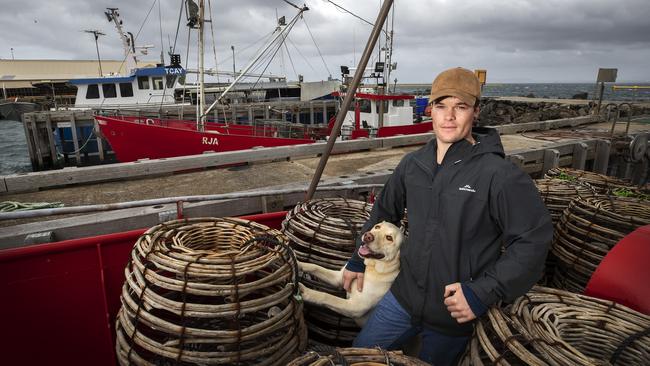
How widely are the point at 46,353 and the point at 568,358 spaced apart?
379cm

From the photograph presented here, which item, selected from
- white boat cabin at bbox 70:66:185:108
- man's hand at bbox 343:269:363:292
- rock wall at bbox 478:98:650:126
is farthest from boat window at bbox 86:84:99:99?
rock wall at bbox 478:98:650:126

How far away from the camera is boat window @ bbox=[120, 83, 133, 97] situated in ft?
79.2

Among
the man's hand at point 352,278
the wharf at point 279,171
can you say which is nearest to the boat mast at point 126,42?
the wharf at point 279,171

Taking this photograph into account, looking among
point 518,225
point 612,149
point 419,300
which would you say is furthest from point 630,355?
point 612,149

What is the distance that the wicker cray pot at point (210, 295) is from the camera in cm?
194

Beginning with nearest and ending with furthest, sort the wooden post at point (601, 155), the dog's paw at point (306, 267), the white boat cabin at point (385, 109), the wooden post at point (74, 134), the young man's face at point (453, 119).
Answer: the young man's face at point (453, 119)
the dog's paw at point (306, 267)
the wooden post at point (601, 155)
the white boat cabin at point (385, 109)
the wooden post at point (74, 134)

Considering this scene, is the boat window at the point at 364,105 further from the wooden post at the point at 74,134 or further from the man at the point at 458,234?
the wooden post at the point at 74,134

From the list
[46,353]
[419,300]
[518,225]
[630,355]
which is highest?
[518,225]

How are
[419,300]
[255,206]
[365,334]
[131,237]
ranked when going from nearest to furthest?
[419,300] < [365,334] < [131,237] < [255,206]

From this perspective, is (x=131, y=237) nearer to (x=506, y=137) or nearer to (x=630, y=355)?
(x=630, y=355)

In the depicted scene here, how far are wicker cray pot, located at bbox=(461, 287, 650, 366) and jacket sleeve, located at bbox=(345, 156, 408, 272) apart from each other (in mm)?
872

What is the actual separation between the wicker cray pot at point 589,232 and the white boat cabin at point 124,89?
24.0 metres

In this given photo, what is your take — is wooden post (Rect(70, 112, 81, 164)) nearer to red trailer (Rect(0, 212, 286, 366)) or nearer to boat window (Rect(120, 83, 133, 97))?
boat window (Rect(120, 83, 133, 97))

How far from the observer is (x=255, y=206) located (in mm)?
5152
